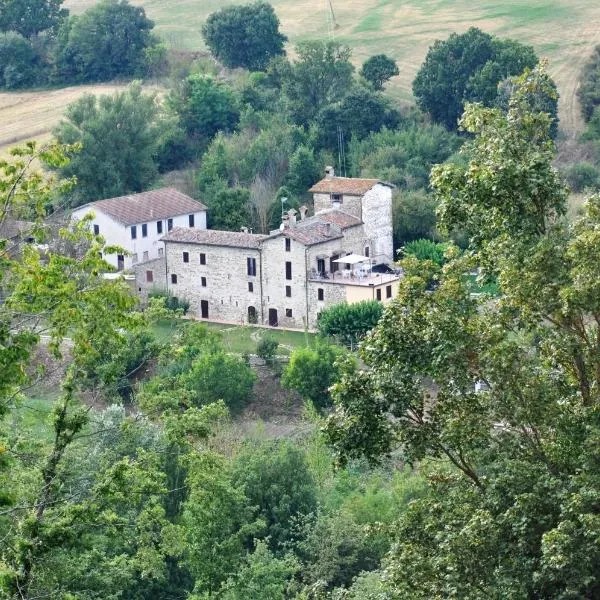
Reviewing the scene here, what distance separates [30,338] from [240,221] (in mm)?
42180

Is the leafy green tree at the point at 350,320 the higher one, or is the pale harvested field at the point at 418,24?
the pale harvested field at the point at 418,24

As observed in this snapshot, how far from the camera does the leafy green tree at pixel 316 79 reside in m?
63.8

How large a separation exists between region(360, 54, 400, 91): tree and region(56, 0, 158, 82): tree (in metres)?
10.4

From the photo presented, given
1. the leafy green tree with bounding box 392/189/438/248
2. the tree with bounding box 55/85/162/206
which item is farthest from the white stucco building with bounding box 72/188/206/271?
the leafy green tree with bounding box 392/189/438/248

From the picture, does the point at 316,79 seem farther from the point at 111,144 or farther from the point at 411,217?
the point at 411,217

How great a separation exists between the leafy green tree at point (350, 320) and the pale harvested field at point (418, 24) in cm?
2453

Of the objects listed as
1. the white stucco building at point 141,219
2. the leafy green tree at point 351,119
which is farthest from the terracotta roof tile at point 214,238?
the leafy green tree at point 351,119

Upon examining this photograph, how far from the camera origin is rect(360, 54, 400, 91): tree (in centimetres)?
6688

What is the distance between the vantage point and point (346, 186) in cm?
5109

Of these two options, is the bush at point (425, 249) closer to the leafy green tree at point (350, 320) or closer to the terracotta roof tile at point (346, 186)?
the terracotta roof tile at point (346, 186)

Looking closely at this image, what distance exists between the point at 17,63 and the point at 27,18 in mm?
4601

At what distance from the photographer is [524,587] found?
12109 millimetres

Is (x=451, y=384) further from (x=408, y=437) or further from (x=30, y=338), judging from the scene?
(x=30, y=338)


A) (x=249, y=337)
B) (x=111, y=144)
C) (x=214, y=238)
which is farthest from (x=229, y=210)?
(x=249, y=337)
